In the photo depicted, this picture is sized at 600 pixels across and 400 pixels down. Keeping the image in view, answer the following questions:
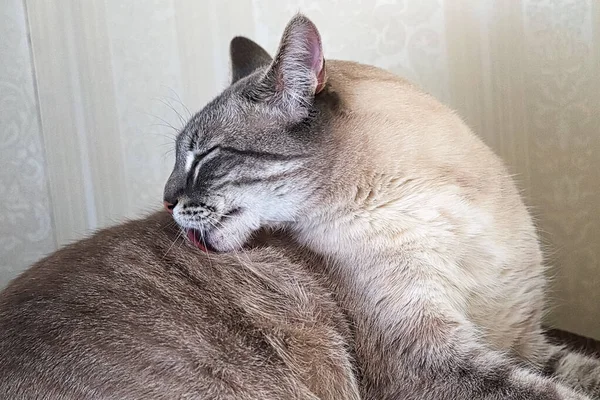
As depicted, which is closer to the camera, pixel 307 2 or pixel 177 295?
pixel 177 295

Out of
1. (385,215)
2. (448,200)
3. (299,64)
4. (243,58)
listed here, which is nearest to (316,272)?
(385,215)

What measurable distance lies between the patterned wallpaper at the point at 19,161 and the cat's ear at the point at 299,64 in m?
1.35

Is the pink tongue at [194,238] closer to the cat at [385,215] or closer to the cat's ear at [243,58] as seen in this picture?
the cat at [385,215]

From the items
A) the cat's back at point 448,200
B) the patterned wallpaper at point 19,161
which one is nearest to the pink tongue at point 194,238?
the cat's back at point 448,200

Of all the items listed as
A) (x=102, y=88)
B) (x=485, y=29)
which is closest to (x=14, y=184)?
(x=102, y=88)

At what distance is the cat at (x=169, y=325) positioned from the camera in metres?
1.14

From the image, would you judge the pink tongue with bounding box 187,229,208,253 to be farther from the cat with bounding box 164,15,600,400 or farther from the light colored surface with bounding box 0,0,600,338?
the light colored surface with bounding box 0,0,600,338

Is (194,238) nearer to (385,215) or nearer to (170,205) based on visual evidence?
(170,205)

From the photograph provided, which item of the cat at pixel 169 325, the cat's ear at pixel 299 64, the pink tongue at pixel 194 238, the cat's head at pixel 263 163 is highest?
the cat's ear at pixel 299 64

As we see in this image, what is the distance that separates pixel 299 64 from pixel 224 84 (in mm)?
979

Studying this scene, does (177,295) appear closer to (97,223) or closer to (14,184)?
(97,223)

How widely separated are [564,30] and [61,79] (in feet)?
5.32

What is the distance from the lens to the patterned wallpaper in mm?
2357

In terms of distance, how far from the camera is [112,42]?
2314 millimetres
